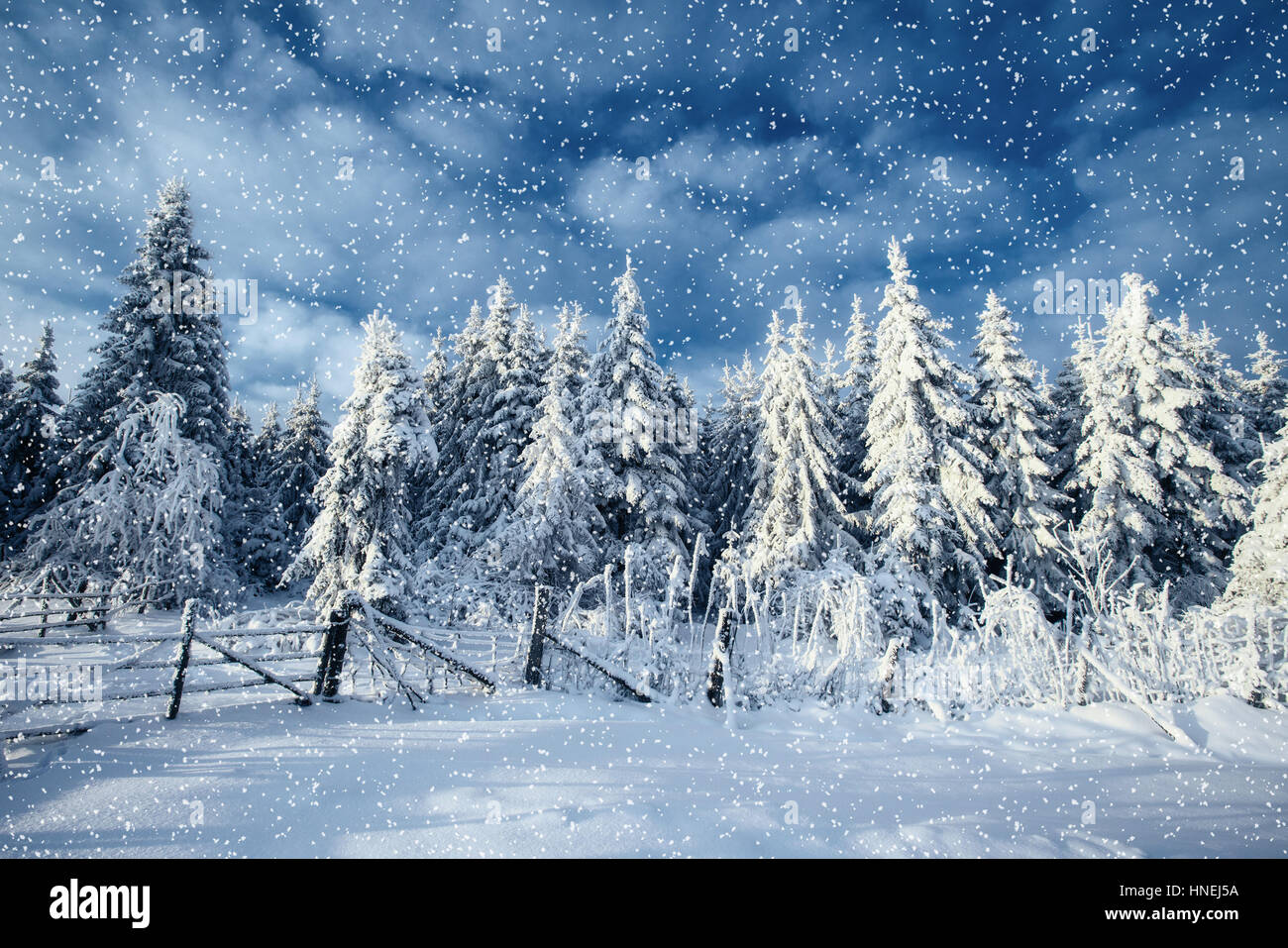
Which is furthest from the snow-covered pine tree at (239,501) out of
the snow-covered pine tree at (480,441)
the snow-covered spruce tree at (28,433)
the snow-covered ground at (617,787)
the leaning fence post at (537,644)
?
the snow-covered ground at (617,787)

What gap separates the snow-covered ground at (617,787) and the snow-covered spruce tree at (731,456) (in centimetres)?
1475

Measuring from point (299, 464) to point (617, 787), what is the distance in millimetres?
32583

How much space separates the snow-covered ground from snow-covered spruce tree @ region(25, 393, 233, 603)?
35.0 ft

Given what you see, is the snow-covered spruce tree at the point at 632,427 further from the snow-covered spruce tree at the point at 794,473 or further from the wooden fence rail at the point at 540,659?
the wooden fence rail at the point at 540,659

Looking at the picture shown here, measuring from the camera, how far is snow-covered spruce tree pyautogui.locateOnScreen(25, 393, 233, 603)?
13766 millimetres

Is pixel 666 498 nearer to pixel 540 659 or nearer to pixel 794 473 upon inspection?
pixel 794 473

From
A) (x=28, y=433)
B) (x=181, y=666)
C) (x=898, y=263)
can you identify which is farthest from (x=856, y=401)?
(x=28, y=433)

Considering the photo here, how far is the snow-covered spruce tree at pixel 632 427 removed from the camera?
64.0 ft

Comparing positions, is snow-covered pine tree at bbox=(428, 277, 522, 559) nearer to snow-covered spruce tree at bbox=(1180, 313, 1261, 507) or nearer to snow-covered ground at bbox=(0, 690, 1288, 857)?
snow-covered ground at bbox=(0, 690, 1288, 857)

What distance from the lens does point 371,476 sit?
16000 mm

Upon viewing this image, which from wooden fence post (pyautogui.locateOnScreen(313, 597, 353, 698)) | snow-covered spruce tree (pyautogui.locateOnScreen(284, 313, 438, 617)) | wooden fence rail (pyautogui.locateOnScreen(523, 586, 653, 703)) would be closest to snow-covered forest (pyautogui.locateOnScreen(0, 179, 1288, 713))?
snow-covered spruce tree (pyautogui.locateOnScreen(284, 313, 438, 617))

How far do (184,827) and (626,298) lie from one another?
1960cm
